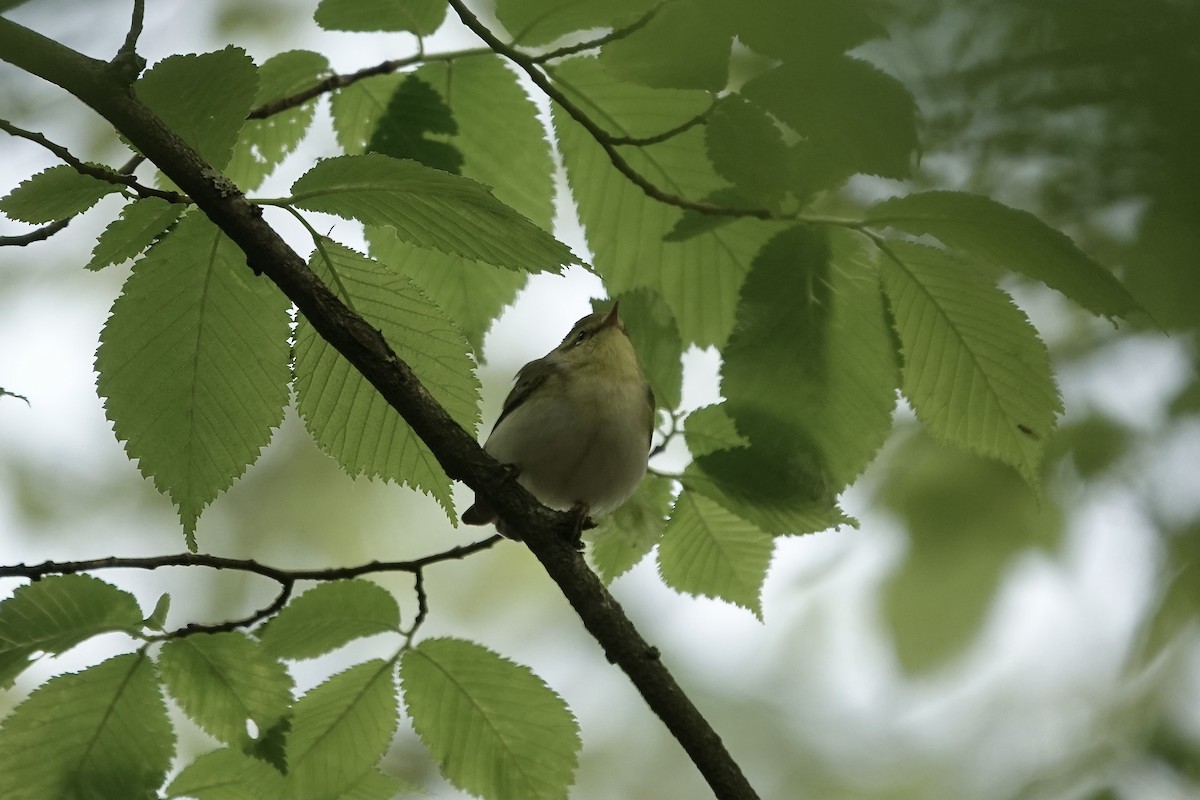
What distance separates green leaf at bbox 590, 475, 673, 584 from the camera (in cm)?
251

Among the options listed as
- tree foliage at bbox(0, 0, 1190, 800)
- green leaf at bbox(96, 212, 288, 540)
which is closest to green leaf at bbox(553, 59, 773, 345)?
tree foliage at bbox(0, 0, 1190, 800)

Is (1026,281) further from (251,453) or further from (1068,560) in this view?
(251,453)

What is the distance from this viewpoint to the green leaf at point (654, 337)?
2367 mm

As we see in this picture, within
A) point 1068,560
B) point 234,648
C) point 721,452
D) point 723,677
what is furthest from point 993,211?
point 723,677

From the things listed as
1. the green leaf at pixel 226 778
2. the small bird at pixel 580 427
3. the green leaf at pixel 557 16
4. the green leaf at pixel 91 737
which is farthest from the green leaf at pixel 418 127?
the green leaf at pixel 226 778

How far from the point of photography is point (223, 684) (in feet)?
6.69

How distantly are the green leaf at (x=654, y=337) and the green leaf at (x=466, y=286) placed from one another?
26cm

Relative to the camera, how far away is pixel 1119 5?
0.66 m

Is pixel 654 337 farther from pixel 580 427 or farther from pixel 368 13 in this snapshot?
pixel 368 13

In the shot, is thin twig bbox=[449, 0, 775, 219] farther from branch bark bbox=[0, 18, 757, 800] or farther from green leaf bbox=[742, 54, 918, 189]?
branch bark bbox=[0, 18, 757, 800]

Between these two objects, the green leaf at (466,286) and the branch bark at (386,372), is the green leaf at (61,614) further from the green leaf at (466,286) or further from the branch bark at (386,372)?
the green leaf at (466,286)

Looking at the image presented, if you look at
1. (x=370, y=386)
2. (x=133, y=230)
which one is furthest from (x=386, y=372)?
(x=133, y=230)

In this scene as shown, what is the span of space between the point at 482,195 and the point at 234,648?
95cm

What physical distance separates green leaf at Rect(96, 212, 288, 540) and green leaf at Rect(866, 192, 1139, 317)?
109cm
